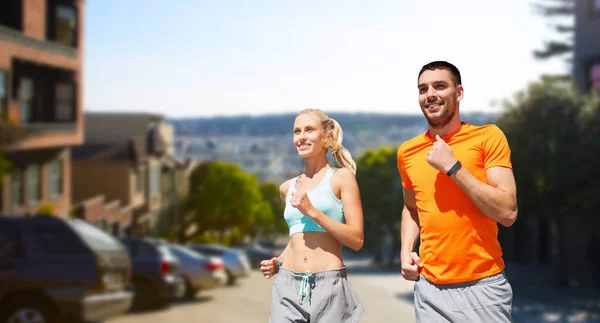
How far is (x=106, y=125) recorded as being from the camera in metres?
77.4

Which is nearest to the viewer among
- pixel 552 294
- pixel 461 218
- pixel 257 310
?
pixel 461 218

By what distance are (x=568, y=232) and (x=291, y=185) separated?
2939 cm

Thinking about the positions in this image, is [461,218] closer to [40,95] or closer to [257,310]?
[257,310]

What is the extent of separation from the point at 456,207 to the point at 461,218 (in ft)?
0.18

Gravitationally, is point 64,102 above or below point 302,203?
above

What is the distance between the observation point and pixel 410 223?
13.2 ft

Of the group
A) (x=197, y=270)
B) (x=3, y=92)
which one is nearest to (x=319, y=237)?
(x=197, y=270)

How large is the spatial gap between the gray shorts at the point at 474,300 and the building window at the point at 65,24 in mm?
35505

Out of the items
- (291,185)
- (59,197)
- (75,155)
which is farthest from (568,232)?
(75,155)

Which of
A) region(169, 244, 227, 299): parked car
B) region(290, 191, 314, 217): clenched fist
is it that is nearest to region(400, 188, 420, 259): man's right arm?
region(290, 191, 314, 217): clenched fist

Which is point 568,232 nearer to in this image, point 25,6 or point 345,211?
point 25,6

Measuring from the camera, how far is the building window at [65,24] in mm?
36562

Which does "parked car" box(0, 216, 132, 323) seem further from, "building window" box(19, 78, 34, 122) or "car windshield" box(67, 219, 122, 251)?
"building window" box(19, 78, 34, 122)

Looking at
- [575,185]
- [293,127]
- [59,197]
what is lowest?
[59,197]
